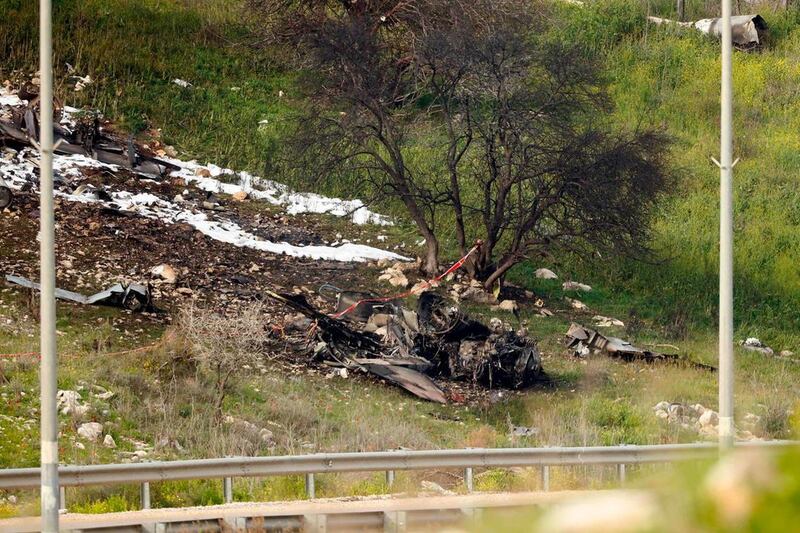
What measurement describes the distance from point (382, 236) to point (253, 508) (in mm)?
19682

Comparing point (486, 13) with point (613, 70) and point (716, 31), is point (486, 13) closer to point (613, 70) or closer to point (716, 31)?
point (613, 70)

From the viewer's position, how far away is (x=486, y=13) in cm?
3825

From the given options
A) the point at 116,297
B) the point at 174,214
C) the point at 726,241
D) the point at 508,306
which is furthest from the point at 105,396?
the point at 174,214

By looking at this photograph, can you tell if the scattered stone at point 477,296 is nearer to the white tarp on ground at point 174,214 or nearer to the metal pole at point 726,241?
the white tarp on ground at point 174,214

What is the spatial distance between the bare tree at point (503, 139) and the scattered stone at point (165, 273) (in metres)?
5.13

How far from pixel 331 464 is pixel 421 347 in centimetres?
939

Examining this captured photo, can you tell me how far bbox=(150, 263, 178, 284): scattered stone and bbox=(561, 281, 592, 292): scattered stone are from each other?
33.0ft

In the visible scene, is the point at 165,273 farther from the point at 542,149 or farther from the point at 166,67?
the point at 166,67

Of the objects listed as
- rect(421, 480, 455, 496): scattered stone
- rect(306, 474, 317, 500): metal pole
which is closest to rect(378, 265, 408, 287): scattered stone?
rect(421, 480, 455, 496): scattered stone

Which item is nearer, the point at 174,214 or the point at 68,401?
the point at 68,401

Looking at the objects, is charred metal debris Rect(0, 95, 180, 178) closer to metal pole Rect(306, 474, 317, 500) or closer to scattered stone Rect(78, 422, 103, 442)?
scattered stone Rect(78, 422, 103, 442)

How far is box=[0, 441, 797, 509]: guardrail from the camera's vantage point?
43.3 ft

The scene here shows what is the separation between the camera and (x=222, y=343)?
20094 millimetres

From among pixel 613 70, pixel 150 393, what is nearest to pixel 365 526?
pixel 150 393
